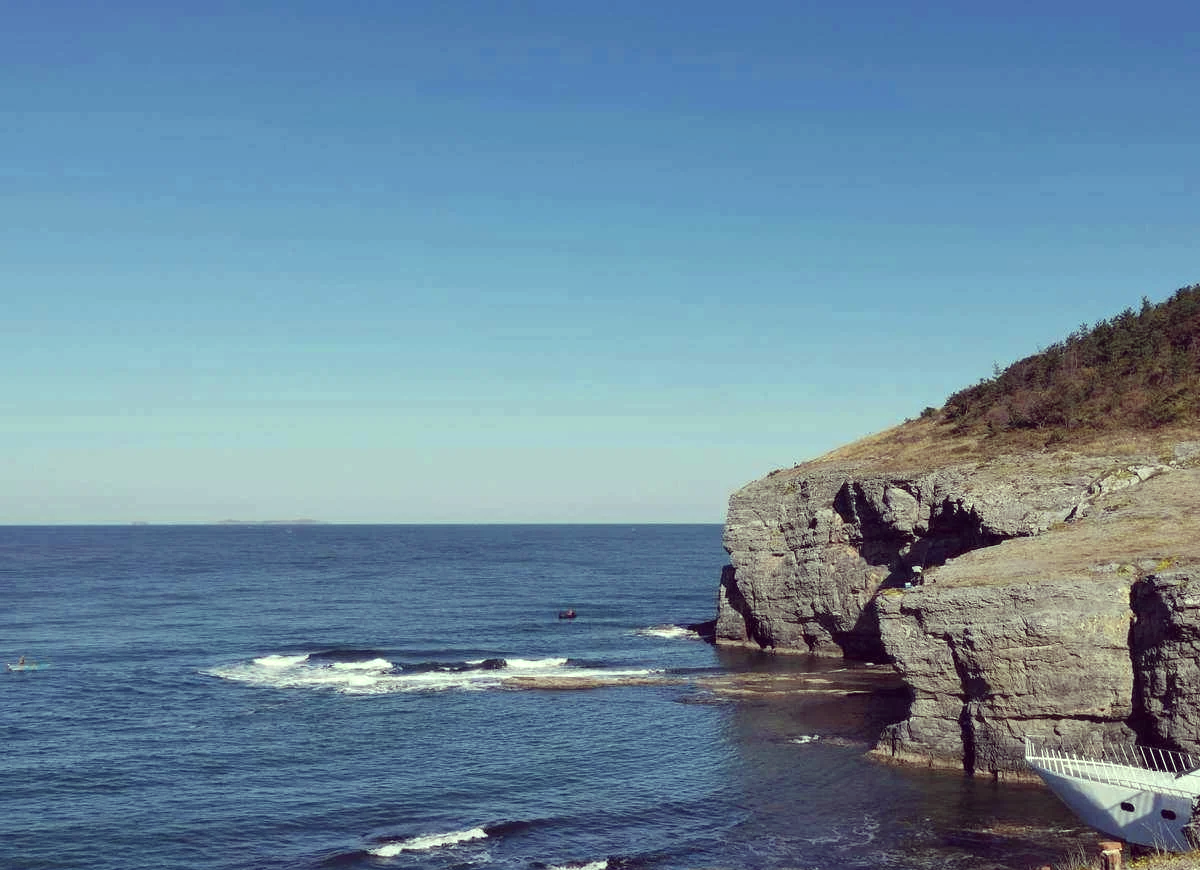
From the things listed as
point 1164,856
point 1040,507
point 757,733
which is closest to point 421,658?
point 757,733

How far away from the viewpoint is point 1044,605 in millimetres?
42125

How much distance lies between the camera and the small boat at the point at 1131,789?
32.7 meters

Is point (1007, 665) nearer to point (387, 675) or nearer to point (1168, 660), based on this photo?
point (1168, 660)

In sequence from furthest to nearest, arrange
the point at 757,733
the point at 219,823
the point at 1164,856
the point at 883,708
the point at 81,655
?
the point at 81,655 → the point at 883,708 → the point at 757,733 → the point at 219,823 → the point at 1164,856

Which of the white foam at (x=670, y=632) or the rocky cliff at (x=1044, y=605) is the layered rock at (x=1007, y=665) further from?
the white foam at (x=670, y=632)

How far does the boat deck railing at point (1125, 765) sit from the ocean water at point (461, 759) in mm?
2131

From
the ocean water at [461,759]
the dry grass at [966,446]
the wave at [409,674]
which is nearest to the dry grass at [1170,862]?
the ocean water at [461,759]

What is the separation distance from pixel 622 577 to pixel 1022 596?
383 ft

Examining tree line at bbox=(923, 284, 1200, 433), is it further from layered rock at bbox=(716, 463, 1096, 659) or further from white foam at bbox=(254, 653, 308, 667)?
white foam at bbox=(254, 653, 308, 667)

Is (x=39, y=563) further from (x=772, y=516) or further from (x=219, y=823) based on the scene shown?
(x=219, y=823)

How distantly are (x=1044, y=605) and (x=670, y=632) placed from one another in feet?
173

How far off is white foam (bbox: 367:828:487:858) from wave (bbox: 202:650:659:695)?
2634 centimetres

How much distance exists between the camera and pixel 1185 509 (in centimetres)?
4944

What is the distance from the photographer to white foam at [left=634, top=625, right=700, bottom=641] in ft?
292
